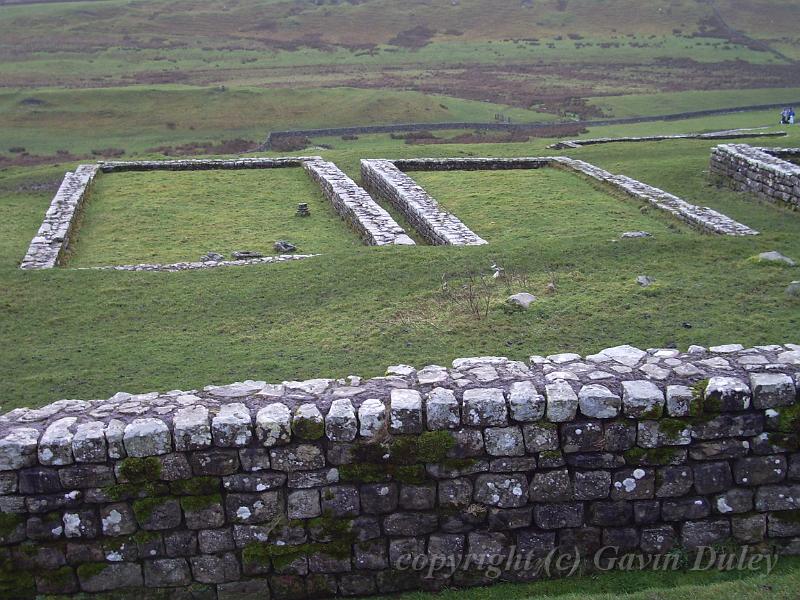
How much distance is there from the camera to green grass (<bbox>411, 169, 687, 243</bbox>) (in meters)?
18.7

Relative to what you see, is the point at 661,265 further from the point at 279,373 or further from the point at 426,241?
the point at 279,373

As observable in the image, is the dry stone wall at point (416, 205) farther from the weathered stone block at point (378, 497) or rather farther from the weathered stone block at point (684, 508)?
the weathered stone block at point (378, 497)

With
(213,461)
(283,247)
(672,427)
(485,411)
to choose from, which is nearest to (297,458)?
(213,461)

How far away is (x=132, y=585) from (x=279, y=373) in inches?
163

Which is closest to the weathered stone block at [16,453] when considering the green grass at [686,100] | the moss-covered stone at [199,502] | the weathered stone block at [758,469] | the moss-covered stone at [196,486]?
the moss-covered stone at [196,486]

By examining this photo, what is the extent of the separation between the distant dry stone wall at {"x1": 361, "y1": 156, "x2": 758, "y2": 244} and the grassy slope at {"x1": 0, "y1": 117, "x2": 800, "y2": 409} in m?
1.77

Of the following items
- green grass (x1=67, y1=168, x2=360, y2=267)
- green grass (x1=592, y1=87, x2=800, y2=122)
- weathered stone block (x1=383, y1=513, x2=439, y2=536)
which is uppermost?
weathered stone block (x1=383, y1=513, x2=439, y2=536)

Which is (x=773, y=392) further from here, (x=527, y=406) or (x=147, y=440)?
(x=147, y=440)

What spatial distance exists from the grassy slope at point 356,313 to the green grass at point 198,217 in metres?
2.82

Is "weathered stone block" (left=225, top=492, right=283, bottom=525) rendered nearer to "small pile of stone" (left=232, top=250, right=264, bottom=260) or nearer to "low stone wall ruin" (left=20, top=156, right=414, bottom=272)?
"low stone wall ruin" (left=20, top=156, right=414, bottom=272)

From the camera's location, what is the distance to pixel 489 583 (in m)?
7.78

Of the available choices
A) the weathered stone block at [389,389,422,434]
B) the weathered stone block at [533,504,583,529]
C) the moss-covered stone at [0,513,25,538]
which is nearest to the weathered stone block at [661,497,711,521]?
the weathered stone block at [533,504,583,529]

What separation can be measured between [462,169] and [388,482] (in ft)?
67.9

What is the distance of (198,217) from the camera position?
72.2 feet
